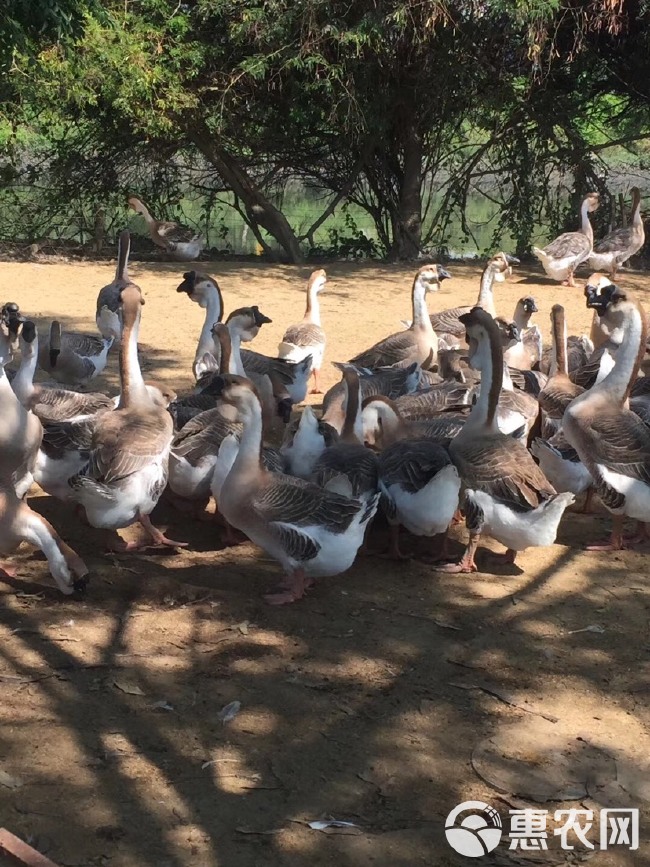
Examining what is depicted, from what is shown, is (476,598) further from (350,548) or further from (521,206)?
(521,206)

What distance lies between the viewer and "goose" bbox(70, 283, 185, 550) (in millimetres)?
5676

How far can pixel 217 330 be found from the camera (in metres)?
7.61

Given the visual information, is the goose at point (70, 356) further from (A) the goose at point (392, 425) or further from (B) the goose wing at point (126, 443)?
(A) the goose at point (392, 425)

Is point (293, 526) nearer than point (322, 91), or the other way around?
point (293, 526)

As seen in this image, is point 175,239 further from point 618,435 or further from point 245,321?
point 618,435

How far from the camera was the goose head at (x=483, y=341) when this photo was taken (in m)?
6.45

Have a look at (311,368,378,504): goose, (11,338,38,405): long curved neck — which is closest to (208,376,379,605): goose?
(311,368,378,504): goose

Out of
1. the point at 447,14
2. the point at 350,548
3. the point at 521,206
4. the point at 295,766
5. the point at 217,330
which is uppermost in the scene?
the point at 447,14

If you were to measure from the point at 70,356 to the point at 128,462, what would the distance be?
3.70 metres

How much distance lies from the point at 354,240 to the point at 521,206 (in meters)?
3.26

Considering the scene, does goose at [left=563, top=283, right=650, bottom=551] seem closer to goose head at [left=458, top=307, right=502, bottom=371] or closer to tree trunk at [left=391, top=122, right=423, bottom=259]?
goose head at [left=458, top=307, right=502, bottom=371]

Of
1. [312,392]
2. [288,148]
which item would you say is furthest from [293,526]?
[288,148]

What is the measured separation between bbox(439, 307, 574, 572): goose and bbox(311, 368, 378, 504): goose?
0.54 metres

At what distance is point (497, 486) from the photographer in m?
5.86
